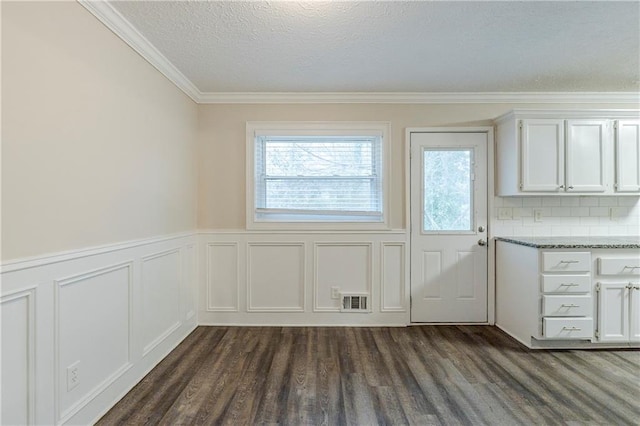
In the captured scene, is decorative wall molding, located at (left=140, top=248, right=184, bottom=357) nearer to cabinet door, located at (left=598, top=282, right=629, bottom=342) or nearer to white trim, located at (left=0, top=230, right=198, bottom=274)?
white trim, located at (left=0, top=230, right=198, bottom=274)

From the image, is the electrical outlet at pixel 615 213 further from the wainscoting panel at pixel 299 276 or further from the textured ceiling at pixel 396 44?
the wainscoting panel at pixel 299 276

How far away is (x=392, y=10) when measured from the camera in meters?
1.97

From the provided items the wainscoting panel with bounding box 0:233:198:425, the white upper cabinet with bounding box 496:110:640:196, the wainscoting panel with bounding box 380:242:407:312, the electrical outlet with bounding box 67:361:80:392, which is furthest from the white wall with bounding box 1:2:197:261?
the white upper cabinet with bounding box 496:110:640:196

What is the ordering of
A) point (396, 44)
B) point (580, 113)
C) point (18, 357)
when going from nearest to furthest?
point (18, 357) < point (396, 44) < point (580, 113)

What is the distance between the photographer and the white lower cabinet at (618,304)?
2807 millimetres

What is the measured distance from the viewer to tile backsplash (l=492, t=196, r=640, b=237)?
342 cm

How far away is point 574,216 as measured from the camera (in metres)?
3.42

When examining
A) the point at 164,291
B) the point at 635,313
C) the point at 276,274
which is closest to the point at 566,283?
the point at 635,313

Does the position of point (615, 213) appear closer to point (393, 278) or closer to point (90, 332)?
point (393, 278)

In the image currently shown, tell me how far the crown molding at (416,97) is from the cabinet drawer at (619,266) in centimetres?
170

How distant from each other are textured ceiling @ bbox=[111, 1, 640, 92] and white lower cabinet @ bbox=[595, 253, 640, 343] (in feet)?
5.56

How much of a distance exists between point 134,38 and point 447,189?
3.06m

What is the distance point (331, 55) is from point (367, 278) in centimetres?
218

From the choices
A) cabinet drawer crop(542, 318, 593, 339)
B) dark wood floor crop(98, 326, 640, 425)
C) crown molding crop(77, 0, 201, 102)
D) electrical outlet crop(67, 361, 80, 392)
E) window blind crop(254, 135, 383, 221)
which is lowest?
dark wood floor crop(98, 326, 640, 425)
